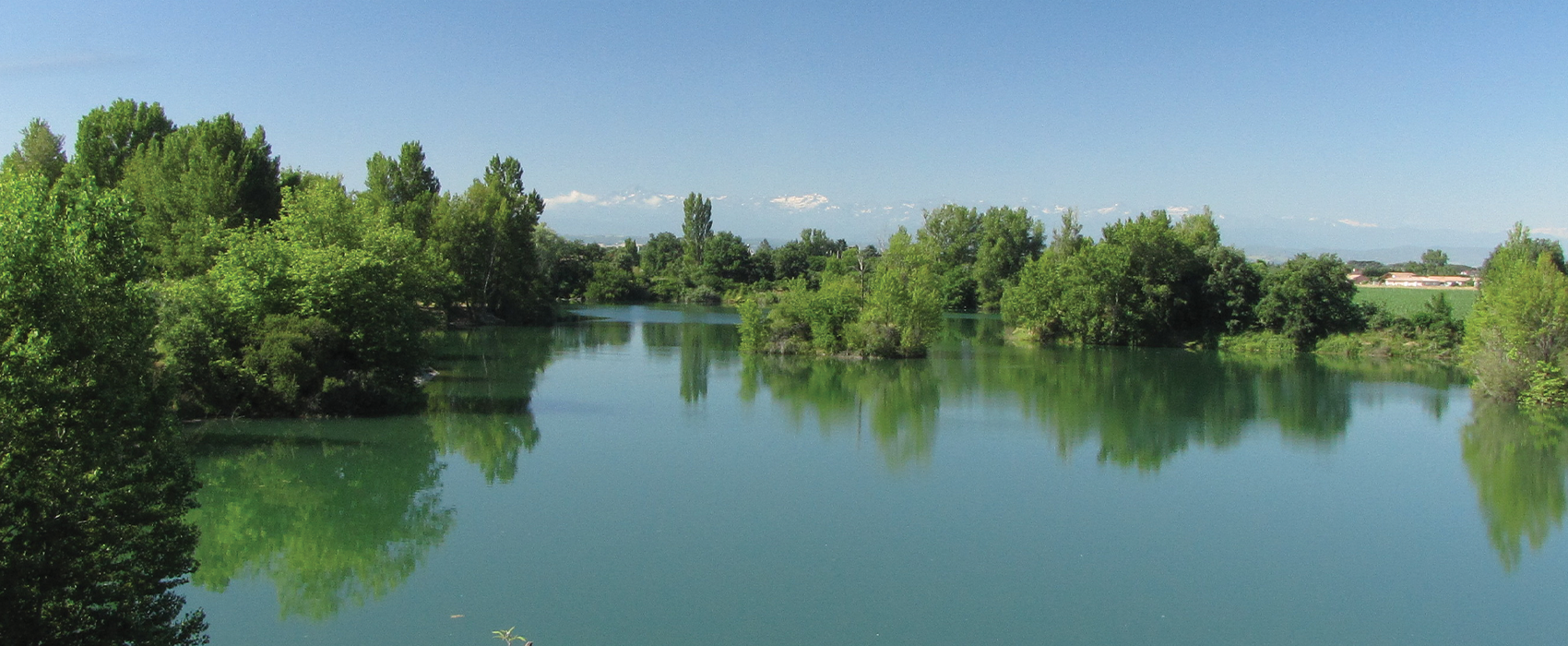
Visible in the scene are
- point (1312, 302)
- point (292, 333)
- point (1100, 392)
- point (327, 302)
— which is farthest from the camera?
point (1312, 302)

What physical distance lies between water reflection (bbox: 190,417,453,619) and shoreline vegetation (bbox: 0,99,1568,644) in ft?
5.75

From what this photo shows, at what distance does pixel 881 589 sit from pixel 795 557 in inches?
61.7

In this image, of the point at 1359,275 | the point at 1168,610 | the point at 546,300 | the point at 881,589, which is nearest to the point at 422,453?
the point at 881,589

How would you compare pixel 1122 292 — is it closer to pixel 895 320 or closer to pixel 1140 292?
pixel 1140 292

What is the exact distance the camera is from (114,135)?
129 feet

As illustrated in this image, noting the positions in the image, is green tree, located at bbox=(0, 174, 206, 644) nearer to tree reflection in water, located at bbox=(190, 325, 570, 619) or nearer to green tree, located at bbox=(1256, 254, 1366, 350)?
tree reflection in water, located at bbox=(190, 325, 570, 619)

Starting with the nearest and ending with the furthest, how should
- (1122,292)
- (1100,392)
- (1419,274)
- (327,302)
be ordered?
(327,302) < (1100,392) < (1122,292) < (1419,274)

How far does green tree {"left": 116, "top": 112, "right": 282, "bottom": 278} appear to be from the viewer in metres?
31.9

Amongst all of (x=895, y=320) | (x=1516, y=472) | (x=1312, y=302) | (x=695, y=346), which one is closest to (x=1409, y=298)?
(x=1312, y=302)

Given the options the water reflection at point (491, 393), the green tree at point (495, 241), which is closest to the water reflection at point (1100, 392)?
the water reflection at point (491, 393)

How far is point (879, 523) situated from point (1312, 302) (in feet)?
134

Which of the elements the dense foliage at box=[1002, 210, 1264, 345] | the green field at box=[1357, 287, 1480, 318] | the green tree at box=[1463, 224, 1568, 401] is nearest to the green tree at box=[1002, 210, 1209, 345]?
the dense foliage at box=[1002, 210, 1264, 345]

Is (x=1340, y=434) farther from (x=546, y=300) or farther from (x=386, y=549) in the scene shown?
(x=546, y=300)

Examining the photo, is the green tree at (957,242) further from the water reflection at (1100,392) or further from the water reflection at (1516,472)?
the water reflection at (1516,472)
